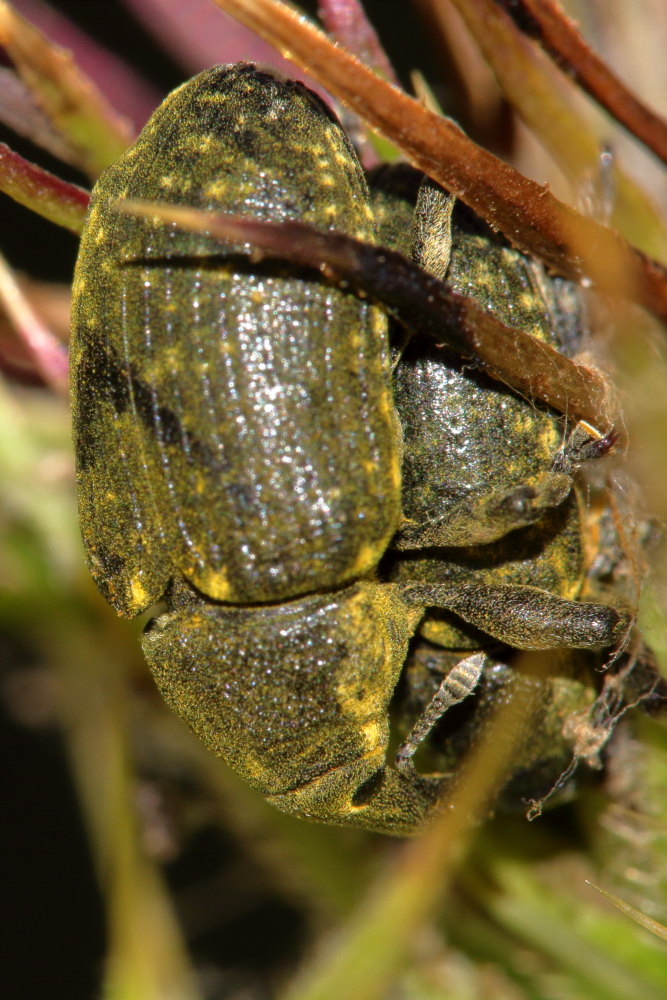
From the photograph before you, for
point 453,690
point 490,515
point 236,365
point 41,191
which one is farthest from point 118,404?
point 453,690

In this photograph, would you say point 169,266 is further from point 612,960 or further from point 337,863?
point 612,960

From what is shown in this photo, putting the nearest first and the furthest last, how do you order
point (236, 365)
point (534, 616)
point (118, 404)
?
1. point (236, 365)
2. point (118, 404)
3. point (534, 616)

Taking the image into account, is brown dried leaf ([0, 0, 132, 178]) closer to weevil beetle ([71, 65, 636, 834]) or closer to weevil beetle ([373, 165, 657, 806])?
weevil beetle ([71, 65, 636, 834])

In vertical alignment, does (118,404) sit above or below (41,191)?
below

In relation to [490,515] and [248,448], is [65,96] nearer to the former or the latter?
[248,448]

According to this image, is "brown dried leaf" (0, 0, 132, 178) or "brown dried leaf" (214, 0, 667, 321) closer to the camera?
"brown dried leaf" (214, 0, 667, 321)

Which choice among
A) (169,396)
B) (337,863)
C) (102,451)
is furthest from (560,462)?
(337,863)

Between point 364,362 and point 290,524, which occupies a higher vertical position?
point 364,362

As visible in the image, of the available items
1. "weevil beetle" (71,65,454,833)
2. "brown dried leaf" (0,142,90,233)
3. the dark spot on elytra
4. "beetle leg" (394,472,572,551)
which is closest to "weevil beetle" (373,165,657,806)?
"beetle leg" (394,472,572,551)

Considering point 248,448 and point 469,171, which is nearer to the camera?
point 469,171
